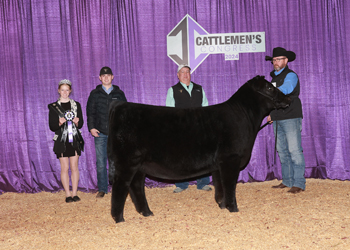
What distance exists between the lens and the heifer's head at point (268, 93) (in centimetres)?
384

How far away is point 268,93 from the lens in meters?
3.86

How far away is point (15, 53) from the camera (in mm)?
5672

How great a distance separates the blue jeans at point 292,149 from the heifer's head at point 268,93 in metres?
0.90

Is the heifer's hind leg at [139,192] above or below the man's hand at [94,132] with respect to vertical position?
below

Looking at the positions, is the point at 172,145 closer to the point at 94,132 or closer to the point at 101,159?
the point at 94,132

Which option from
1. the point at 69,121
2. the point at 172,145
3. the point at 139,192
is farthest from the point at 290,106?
the point at 69,121

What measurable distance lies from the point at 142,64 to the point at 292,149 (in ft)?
9.50

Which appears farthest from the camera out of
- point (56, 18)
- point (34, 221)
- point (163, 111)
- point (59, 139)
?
point (56, 18)

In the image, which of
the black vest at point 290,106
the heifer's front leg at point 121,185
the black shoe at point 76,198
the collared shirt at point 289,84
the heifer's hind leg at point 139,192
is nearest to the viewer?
the heifer's front leg at point 121,185

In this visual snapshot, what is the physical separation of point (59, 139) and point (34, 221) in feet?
4.14

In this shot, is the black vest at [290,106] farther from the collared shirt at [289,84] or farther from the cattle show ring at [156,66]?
the cattle show ring at [156,66]

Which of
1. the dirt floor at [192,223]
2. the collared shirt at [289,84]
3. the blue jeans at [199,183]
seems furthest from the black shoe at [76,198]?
the collared shirt at [289,84]

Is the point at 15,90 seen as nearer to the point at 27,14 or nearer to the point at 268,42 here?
the point at 27,14

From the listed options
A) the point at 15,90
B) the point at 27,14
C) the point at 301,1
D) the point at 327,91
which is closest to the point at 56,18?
the point at 27,14
